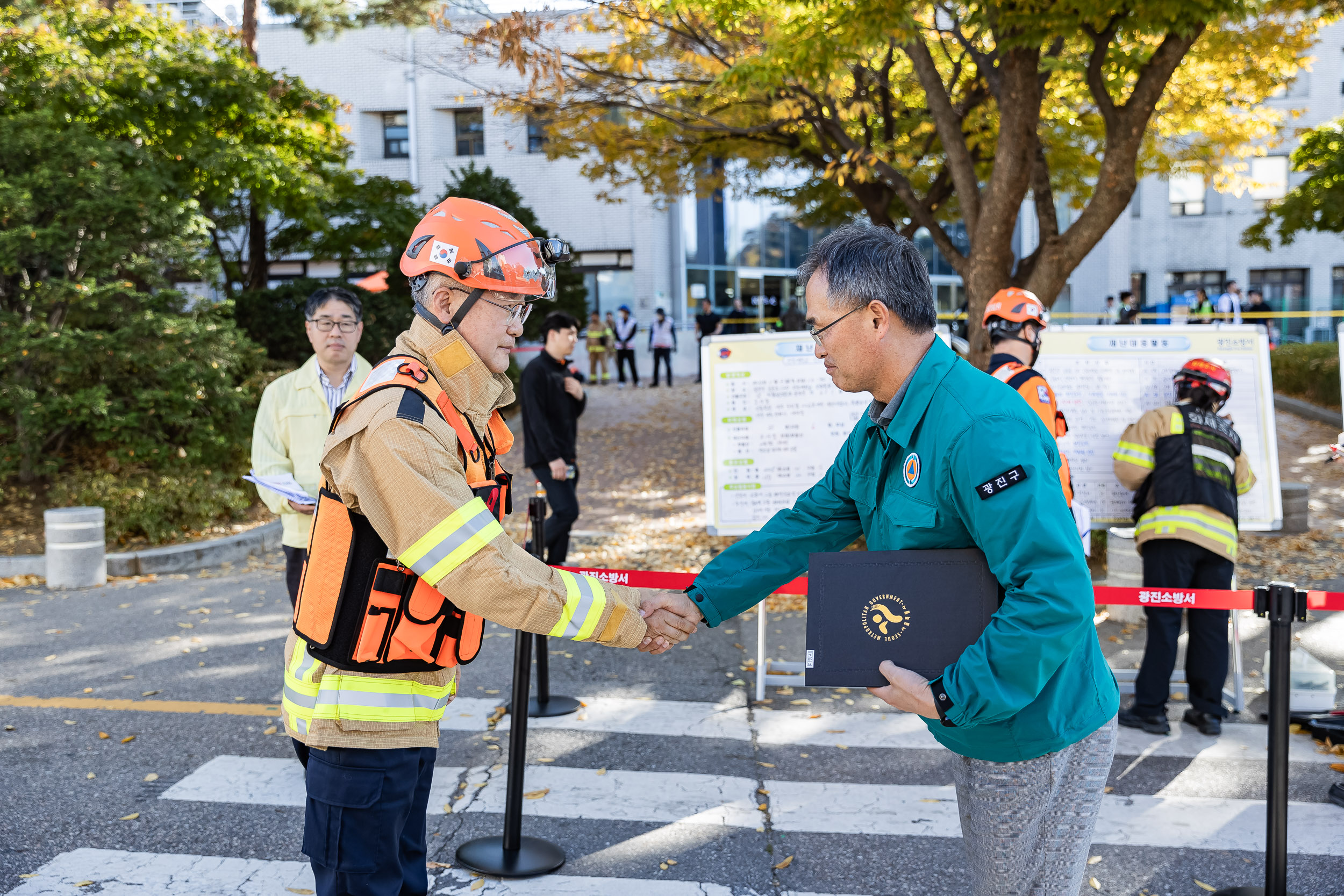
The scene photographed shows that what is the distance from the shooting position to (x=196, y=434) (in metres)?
10.8

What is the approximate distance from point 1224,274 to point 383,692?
1661 inches

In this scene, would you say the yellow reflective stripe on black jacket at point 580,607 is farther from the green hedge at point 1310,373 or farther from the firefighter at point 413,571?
the green hedge at point 1310,373

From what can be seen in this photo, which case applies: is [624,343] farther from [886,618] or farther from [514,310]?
[886,618]

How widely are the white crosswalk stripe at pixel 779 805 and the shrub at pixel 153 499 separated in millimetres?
5671

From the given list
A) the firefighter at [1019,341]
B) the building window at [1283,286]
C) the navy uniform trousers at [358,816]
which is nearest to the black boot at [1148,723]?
the firefighter at [1019,341]

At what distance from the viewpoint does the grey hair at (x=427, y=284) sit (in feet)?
8.02

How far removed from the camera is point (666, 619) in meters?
2.77

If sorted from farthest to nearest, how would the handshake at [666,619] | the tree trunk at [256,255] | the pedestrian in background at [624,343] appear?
the pedestrian in background at [624,343]
the tree trunk at [256,255]
the handshake at [666,619]

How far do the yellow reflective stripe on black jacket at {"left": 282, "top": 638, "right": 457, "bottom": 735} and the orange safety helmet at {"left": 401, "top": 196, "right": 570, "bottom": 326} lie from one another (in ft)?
2.86

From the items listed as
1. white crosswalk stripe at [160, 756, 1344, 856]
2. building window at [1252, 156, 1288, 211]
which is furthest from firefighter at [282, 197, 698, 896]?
building window at [1252, 156, 1288, 211]

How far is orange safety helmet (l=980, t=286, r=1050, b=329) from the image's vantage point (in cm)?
500

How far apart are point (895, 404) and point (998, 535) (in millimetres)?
401

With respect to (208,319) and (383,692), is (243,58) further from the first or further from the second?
(383,692)

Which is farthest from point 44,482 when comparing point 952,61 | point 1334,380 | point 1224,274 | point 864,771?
point 1224,274
